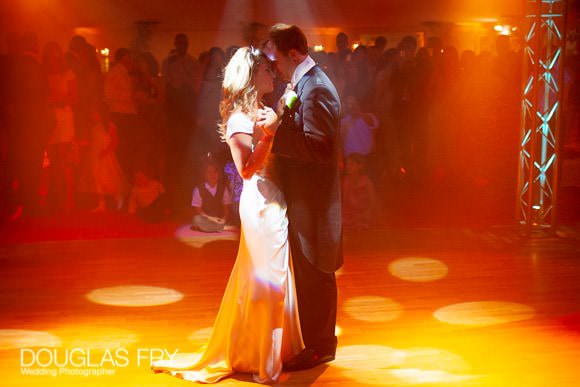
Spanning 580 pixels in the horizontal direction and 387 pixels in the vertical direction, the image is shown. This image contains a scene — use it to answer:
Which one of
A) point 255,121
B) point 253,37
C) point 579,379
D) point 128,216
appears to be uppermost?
point 253,37

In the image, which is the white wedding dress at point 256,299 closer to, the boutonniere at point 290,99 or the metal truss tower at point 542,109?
the boutonniere at point 290,99

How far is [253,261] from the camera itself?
3266mm

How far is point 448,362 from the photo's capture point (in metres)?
3.57

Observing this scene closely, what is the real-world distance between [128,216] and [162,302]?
2648 mm

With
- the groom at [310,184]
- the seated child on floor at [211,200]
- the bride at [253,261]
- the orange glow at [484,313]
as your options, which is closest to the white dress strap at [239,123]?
the bride at [253,261]

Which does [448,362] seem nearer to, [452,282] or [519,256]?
[452,282]

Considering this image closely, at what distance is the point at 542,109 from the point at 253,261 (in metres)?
4.13

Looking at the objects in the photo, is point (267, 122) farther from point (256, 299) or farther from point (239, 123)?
point (256, 299)

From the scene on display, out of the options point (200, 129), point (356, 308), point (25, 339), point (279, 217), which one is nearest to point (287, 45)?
point (279, 217)

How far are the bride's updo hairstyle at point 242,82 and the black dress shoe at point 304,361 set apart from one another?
1.16m

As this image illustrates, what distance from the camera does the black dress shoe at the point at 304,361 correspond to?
3.43 meters

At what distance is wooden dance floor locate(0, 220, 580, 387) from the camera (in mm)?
3459

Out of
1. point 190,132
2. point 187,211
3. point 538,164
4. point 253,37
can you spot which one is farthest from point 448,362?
point 253,37

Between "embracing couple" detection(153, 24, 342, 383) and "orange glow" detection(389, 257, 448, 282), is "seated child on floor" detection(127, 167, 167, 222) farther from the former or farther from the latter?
"embracing couple" detection(153, 24, 342, 383)
